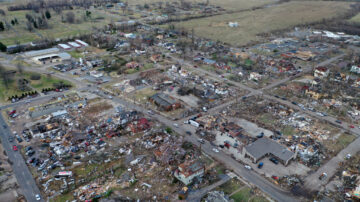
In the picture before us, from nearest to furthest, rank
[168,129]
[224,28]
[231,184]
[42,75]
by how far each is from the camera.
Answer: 1. [231,184]
2. [168,129]
3. [42,75]
4. [224,28]

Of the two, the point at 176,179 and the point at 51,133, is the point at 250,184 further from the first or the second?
the point at 51,133

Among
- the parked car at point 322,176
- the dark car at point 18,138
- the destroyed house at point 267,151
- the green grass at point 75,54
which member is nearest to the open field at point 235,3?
the green grass at point 75,54

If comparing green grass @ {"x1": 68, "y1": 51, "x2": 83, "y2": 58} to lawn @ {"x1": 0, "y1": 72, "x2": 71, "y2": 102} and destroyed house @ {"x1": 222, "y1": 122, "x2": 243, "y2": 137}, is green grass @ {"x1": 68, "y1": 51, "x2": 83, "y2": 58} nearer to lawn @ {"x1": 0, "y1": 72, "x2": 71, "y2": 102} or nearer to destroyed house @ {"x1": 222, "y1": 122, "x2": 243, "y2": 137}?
lawn @ {"x1": 0, "y1": 72, "x2": 71, "y2": 102}

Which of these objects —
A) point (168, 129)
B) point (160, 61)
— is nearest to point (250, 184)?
point (168, 129)

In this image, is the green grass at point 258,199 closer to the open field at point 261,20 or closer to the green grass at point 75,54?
the green grass at point 75,54

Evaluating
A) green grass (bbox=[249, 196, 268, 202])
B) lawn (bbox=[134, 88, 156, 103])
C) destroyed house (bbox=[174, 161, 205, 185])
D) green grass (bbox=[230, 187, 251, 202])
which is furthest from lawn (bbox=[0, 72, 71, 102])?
green grass (bbox=[249, 196, 268, 202])

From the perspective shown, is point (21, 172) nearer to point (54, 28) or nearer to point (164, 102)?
point (164, 102)
